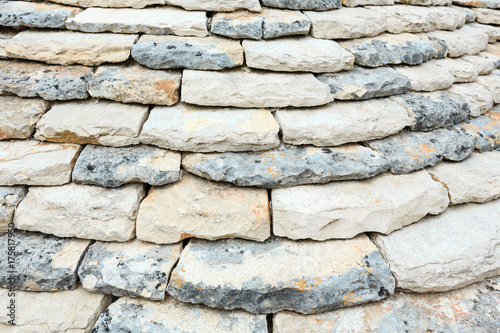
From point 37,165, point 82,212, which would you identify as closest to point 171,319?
point 82,212

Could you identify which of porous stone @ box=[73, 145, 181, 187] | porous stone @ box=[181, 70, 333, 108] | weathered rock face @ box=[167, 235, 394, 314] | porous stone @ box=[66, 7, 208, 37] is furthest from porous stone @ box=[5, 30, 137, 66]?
weathered rock face @ box=[167, 235, 394, 314]

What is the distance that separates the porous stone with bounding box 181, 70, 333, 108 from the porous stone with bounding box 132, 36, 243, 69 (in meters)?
0.05

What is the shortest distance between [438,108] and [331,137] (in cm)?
79

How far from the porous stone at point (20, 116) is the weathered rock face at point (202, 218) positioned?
715mm

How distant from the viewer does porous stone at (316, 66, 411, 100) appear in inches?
67.3

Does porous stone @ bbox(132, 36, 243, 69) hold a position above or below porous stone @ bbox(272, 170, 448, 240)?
above

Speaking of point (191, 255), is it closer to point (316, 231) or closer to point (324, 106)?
point (316, 231)

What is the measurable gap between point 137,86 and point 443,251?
5.50 feet

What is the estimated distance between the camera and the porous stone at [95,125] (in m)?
1.51

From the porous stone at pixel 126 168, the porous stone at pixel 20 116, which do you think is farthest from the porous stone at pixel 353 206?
the porous stone at pixel 20 116

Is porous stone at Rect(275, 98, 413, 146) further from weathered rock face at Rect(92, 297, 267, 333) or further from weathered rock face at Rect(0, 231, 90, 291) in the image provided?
weathered rock face at Rect(0, 231, 90, 291)

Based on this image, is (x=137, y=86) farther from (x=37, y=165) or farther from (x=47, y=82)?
(x=37, y=165)

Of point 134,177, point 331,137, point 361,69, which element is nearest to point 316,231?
point 331,137

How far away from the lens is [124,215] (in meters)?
1.44
